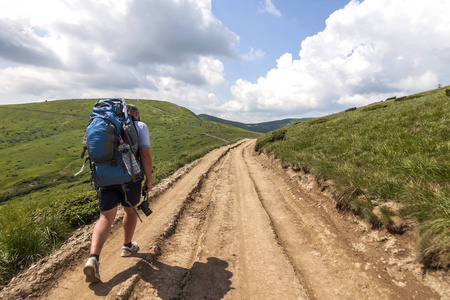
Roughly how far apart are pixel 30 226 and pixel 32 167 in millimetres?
130469

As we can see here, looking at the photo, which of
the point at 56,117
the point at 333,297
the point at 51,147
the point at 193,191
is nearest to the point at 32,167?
the point at 51,147

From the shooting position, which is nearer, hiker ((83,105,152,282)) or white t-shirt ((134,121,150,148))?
hiker ((83,105,152,282))

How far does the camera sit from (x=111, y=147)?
11.2ft

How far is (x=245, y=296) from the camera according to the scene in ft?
11.1

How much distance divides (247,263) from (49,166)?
12724cm

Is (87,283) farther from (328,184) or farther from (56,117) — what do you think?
(56,117)

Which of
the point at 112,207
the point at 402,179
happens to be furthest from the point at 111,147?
the point at 402,179

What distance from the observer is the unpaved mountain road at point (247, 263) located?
3.38 m

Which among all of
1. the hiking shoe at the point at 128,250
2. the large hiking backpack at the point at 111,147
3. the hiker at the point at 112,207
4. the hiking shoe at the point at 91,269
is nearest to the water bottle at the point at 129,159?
the large hiking backpack at the point at 111,147

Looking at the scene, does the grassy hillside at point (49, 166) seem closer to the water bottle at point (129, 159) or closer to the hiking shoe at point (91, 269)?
the hiking shoe at point (91, 269)

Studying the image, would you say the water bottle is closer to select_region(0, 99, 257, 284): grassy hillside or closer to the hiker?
the hiker

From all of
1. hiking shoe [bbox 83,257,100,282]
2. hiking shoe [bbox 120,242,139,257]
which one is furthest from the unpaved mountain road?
hiking shoe [bbox 83,257,100,282]

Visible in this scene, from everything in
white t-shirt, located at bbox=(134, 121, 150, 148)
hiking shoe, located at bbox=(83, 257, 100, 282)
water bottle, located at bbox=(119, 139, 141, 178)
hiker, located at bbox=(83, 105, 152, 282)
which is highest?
white t-shirt, located at bbox=(134, 121, 150, 148)

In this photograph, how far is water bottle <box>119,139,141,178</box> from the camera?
351 centimetres
